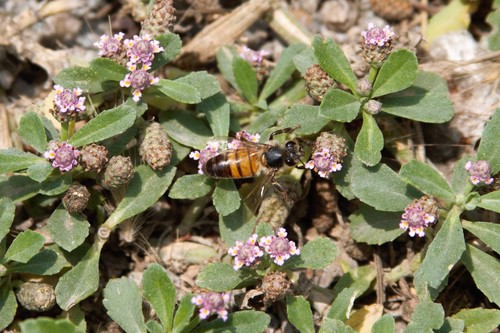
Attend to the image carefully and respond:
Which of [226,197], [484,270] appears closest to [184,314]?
[226,197]

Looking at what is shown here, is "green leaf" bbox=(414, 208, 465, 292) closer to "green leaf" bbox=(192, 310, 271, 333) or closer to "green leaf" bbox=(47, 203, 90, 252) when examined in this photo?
"green leaf" bbox=(192, 310, 271, 333)

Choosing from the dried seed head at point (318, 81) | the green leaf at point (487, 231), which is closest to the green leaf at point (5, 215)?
the dried seed head at point (318, 81)

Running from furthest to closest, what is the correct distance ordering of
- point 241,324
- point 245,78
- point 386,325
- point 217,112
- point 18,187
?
point 245,78 → point 217,112 → point 18,187 → point 241,324 → point 386,325

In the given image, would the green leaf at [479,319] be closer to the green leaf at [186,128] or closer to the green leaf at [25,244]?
the green leaf at [186,128]

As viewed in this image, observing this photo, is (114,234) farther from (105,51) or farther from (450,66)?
A: (450,66)

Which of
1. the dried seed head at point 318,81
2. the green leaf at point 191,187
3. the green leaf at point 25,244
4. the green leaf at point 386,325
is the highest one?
the dried seed head at point 318,81

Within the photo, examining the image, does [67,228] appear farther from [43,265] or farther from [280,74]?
[280,74]
